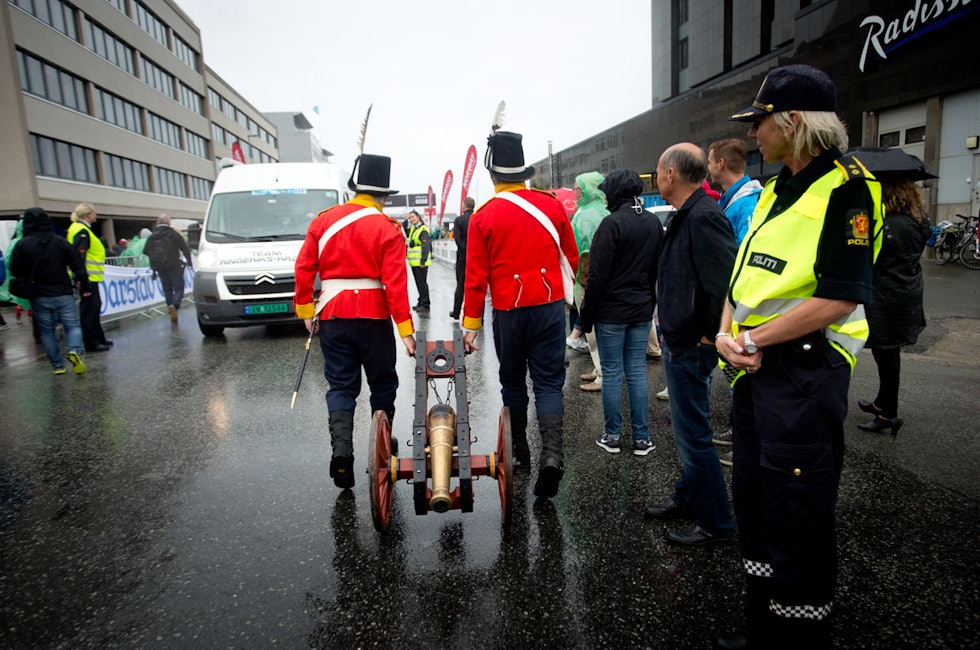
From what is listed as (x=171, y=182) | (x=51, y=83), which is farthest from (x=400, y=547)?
(x=171, y=182)

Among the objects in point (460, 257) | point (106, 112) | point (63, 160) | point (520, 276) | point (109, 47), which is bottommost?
point (460, 257)

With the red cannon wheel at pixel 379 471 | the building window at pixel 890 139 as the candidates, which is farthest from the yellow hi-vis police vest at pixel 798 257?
the building window at pixel 890 139

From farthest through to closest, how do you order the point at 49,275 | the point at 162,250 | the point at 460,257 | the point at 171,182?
the point at 171,182 → the point at 162,250 → the point at 460,257 → the point at 49,275

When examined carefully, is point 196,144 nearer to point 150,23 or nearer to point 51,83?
point 150,23

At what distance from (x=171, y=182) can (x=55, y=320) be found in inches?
1737

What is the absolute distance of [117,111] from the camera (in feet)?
121

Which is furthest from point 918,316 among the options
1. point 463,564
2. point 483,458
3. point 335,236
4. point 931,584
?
point 335,236

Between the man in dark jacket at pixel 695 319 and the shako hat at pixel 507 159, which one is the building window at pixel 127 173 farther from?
the man in dark jacket at pixel 695 319

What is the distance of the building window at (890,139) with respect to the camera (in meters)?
17.9

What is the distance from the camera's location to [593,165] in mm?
50406

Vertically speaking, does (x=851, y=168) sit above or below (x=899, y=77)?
below

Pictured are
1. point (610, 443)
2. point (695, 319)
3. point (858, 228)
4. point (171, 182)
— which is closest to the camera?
point (858, 228)

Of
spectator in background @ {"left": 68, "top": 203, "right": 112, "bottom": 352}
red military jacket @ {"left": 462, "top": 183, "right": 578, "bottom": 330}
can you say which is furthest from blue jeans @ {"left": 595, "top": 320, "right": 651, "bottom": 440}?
spectator in background @ {"left": 68, "top": 203, "right": 112, "bottom": 352}

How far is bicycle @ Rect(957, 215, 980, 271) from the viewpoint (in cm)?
1358
